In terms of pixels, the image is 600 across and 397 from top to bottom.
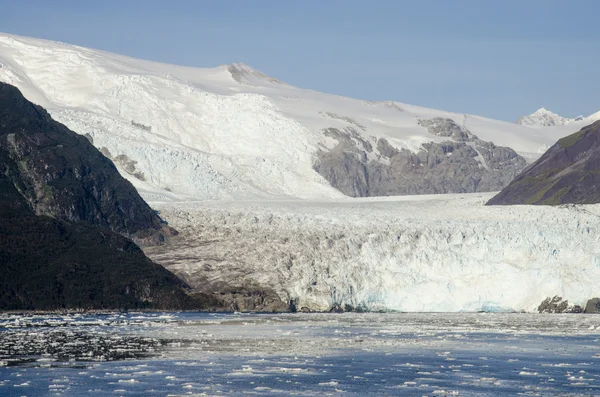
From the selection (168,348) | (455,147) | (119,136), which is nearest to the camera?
(168,348)

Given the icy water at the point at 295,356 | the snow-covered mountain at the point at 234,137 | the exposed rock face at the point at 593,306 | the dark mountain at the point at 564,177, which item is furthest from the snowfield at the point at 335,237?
the dark mountain at the point at 564,177

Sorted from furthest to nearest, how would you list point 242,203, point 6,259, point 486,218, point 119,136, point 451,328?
1. point 119,136
2. point 242,203
3. point 486,218
4. point 6,259
5. point 451,328

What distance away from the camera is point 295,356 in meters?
43.1

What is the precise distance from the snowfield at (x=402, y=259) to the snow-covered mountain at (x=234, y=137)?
64.1 ft

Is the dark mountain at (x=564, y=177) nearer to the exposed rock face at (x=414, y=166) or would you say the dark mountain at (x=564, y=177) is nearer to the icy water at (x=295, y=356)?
the exposed rock face at (x=414, y=166)

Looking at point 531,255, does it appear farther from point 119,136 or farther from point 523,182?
point 119,136

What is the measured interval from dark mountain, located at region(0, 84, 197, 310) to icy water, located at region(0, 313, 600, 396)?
17.9ft

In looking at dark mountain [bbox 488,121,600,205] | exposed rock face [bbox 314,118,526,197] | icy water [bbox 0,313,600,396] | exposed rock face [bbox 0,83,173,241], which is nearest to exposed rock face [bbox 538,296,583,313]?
icy water [bbox 0,313,600,396]

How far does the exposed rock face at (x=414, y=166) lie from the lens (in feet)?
445

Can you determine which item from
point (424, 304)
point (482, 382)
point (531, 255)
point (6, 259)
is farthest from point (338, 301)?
point (482, 382)

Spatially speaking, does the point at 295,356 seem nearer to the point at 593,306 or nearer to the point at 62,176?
the point at 593,306

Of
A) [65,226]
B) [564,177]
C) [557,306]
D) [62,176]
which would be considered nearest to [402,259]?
[557,306]

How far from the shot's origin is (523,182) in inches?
4323

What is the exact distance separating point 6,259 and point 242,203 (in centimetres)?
2179
